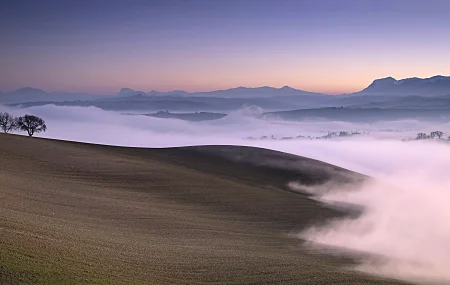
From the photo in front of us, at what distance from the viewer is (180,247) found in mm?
29297

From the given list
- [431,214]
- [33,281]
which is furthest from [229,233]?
[431,214]

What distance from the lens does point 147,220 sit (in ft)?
→ 118

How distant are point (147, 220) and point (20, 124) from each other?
235 ft

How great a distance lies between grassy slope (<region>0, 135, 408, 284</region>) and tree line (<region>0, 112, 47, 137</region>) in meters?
30.8

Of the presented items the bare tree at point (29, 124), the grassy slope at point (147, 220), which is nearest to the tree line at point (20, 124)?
the bare tree at point (29, 124)

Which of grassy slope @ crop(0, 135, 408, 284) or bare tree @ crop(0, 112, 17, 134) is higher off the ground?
bare tree @ crop(0, 112, 17, 134)

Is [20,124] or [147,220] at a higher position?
[20,124]

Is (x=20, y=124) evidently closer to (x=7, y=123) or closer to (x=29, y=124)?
(x=29, y=124)

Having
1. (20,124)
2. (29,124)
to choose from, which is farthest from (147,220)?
(20,124)

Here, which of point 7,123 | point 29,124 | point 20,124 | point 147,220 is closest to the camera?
point 147,220

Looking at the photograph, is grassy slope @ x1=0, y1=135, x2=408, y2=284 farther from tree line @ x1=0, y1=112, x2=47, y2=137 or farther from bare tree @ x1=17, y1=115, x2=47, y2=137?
tree line @ x1=0, y1=112, x2=47, y2=137

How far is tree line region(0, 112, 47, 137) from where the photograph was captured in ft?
314

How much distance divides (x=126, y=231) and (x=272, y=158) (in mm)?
49311

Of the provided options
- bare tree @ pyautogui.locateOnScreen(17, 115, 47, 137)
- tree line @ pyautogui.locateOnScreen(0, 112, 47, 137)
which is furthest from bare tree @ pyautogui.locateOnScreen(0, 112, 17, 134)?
bare tree @ pyautogui.locateOnScreen(17, 115, 47, 137)
